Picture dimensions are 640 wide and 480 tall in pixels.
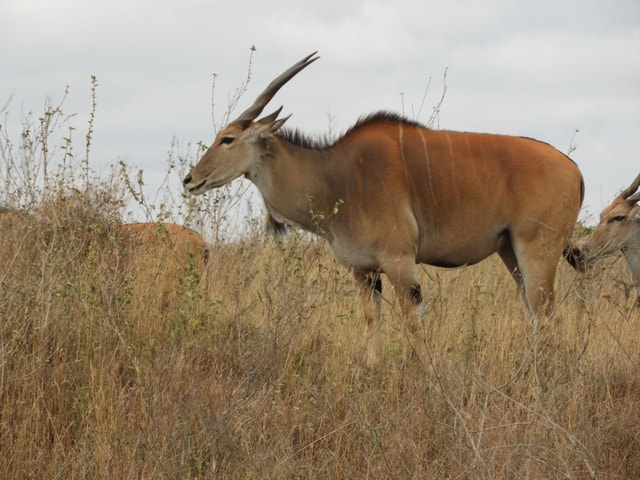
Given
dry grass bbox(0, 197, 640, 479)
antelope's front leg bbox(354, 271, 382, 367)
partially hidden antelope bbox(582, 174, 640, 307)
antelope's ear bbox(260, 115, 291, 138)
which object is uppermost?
antelope's ear bbox(260, 115, 291, 138)

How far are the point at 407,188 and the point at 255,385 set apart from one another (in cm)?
224

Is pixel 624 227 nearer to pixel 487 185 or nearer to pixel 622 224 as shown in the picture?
pixel 622 224

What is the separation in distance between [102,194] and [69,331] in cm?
225

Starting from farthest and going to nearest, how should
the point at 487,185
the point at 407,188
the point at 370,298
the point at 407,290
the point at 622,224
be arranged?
the point at 622,224
the point at 487,185
the point at 407,188
the point at 370,298
the point at 407,290

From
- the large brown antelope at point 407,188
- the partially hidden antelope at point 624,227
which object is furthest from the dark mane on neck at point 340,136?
the partially hidden antelope at point 624,227

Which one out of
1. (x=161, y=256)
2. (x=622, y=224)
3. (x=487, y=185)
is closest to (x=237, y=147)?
(x=161, y=256)

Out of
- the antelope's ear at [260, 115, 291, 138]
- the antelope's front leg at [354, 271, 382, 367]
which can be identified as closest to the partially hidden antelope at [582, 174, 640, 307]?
the antelope's front leg at [354, 271, 382, 367]

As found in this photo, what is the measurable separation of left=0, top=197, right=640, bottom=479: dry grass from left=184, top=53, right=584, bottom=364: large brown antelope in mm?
604

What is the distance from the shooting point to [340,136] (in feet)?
24.0

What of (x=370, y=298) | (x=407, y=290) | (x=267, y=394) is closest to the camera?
(x=267, y=394)

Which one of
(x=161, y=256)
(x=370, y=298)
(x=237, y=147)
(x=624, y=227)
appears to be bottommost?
(x=370, y=298)

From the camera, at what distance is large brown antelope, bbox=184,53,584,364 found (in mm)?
6902

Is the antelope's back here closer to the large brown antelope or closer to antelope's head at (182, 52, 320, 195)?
the large brown antelope

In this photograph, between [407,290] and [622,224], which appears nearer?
[407,290]
